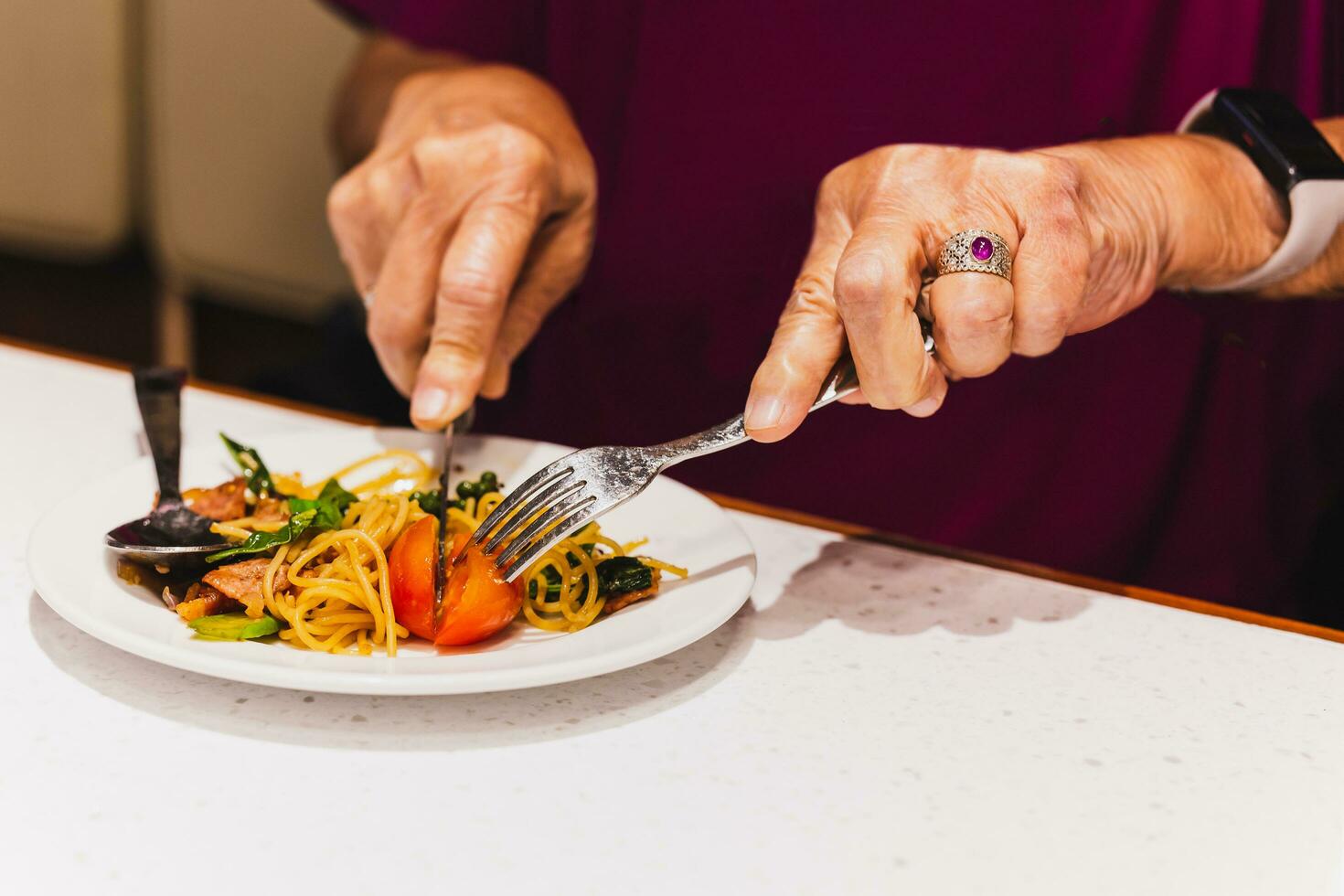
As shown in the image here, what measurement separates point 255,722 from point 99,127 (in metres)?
2.94

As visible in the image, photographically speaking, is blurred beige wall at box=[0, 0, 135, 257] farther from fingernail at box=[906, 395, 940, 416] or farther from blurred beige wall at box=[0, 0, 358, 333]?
fingernail at box=[906, 395, 940, 416]

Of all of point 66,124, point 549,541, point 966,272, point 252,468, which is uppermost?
point 966,272

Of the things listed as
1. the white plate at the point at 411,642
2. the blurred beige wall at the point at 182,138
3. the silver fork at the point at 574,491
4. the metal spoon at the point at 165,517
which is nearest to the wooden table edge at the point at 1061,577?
the white plate at the point at 411,642

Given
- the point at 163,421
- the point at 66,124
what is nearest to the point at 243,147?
the point at 66,124

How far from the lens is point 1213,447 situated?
1.50 metres

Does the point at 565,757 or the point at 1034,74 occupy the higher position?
the point at 1034,74

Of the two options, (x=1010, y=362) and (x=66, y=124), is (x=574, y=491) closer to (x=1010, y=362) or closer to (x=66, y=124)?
(x=1010, y=362)

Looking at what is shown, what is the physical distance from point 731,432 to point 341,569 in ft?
1.02

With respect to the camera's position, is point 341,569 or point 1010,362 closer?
A: point 341,569

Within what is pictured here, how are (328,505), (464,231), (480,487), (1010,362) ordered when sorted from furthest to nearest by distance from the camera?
(1010,362), (464,231), (480,487), (328,505)

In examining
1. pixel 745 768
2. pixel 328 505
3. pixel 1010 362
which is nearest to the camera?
pixel 745 768

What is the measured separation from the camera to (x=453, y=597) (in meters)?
0.85

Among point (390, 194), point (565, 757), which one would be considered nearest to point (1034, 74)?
point (390, 194)

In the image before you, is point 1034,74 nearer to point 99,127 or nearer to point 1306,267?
point 1306,267
